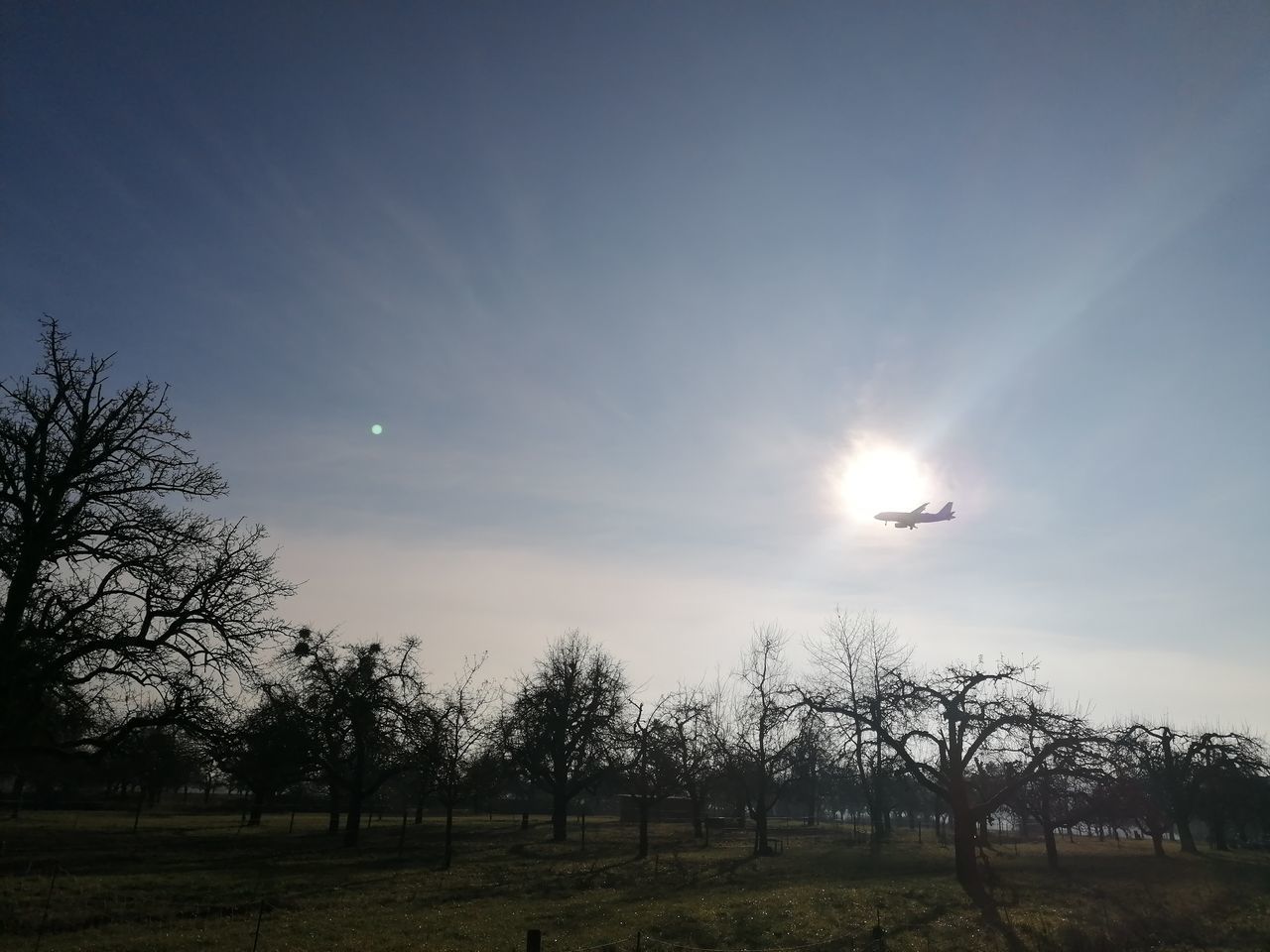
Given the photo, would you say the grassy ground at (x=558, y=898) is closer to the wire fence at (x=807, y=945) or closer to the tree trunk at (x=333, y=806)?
the wire fence at (x=807, y=945)

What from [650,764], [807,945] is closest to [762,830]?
[650,764]

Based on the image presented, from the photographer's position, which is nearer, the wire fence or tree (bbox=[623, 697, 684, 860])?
the wire fence

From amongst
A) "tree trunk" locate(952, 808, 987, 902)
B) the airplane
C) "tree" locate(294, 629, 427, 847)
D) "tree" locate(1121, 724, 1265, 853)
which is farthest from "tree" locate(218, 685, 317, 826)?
"tree" locate(1121, 724, 1265, 853)

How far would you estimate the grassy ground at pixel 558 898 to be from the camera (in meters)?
18.2

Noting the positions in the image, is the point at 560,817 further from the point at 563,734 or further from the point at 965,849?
the point at 965,849

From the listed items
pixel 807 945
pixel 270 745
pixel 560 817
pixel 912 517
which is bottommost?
pixel 807 945

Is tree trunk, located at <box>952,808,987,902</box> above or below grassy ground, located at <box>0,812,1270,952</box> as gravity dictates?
above

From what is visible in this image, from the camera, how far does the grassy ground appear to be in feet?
59.6

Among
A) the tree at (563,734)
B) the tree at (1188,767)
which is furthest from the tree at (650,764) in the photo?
the tree at (1188,767)

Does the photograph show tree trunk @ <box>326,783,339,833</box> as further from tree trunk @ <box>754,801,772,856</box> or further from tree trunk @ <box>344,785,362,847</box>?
tree trunk @ <box>754,801,772,856</box>

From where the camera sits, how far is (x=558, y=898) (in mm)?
24719

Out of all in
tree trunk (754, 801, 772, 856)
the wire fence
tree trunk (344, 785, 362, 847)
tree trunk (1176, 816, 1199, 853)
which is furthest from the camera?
tree trunk (1176, 816, 1199, 853)

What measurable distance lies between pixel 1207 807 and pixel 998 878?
4231 cm

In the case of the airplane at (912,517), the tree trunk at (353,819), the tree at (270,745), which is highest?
the airplane at (912,517)
